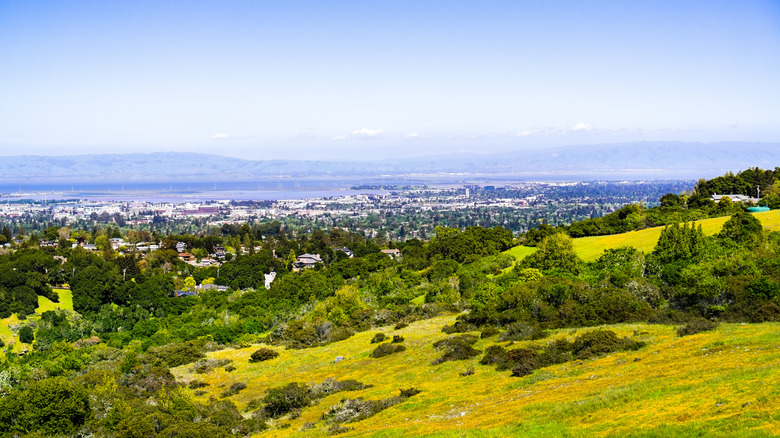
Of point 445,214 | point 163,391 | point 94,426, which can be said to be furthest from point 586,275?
point 445,214

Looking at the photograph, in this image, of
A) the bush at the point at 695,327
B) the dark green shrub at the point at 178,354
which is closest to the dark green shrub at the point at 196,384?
the dark green shrub at the point at 178,354

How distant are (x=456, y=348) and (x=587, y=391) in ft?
31.3

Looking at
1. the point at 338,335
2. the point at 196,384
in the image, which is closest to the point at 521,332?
the point at 338,335

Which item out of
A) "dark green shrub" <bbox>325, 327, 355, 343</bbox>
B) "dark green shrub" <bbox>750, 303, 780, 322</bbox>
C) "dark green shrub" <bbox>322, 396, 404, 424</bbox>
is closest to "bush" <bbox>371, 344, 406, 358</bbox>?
"dark green shrub" <bbox>325, 327, 355, 343</bbox>

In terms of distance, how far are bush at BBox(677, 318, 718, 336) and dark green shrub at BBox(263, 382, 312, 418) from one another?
522 inches

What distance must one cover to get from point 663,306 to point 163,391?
72.0ft

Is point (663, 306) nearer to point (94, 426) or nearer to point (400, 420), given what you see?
point (400, 420)

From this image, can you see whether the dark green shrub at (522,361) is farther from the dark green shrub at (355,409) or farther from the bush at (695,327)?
the bush at (695,327)

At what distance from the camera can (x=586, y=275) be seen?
35.8 m

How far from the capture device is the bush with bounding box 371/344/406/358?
25969 mm

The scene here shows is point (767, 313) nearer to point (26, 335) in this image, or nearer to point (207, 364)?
point (207, 364)

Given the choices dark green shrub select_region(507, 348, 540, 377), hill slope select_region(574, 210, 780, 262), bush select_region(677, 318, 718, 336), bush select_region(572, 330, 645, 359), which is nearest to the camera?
dark green shrub select_region(507, 348, 540, 377)

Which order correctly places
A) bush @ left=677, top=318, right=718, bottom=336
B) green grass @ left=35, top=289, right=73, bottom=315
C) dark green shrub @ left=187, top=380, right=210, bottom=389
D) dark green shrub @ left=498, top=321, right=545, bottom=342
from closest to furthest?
bush @ left=677, top=318, right=718, bottom=336, dark green shrub @ left=498, top=321, right=545, bottom=342, dark green shrub @ left=187, top=380, right=210, bottom=389, green grass @ left=35, top=289, right=73, bottom=315

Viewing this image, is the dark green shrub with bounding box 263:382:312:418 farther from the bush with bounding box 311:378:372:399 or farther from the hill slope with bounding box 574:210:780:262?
the hill slope with bounding box 574:210:780:262
